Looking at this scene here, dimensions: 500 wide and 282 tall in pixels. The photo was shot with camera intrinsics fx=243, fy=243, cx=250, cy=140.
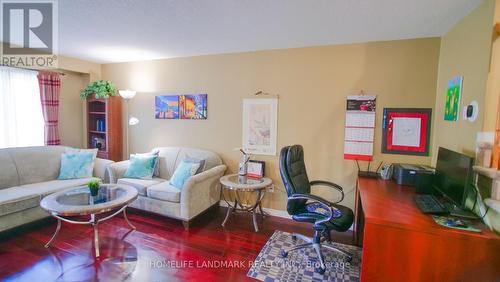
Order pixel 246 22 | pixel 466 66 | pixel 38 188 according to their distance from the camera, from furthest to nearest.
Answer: pixel 38 188
pixel 246 22
pixel 466 66

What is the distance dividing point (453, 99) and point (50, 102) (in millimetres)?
5185

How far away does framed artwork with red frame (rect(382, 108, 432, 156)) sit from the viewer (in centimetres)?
271

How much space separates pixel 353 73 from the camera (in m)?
2.90

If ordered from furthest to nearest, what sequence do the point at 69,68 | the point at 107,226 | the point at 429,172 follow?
1. the point at 69,68
2. the point at 107,226
3. the point at 429,172

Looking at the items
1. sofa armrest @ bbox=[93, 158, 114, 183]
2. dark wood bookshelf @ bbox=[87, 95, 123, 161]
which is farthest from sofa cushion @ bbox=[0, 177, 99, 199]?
dark wood bookshelf @ bbox=[87, 95, 123, 161]

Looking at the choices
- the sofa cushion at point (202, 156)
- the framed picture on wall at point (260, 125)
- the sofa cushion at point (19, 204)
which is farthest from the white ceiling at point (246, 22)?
the sofa cushion at point (19, 204)

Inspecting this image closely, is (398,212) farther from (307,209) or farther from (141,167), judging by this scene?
(141,167)

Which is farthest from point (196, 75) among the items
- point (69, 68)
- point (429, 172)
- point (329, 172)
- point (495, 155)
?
point (495, 155)

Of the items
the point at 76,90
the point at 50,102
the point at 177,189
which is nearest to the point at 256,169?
the point at 177,189

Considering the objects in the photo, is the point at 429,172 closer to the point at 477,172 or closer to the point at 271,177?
the point at 477,172

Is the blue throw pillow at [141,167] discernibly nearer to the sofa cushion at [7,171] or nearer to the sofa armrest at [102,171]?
the sofa armrest at [102,171]

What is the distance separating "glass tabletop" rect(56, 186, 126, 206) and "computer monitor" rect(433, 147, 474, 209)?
2.93 meters

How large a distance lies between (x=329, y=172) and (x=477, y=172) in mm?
1518

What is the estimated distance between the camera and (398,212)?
66.0 inches
